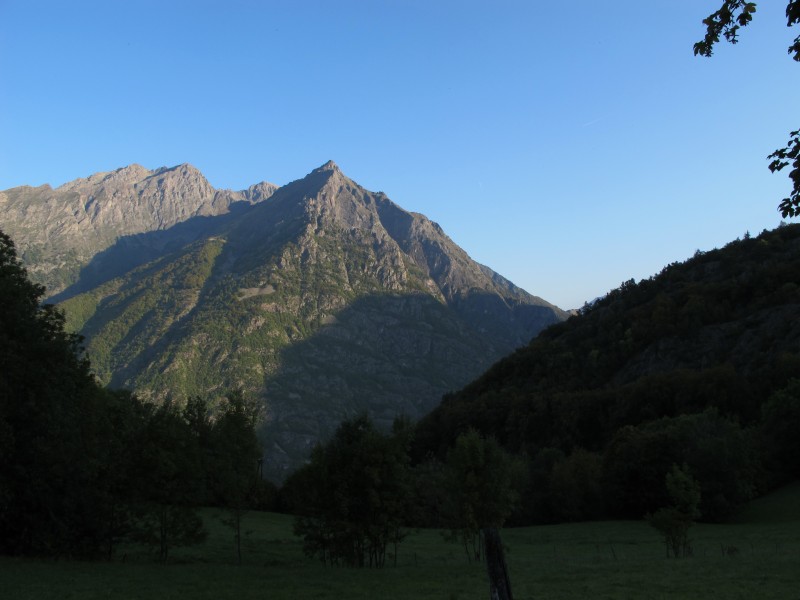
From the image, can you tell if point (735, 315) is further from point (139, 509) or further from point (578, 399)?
point (139, 509)

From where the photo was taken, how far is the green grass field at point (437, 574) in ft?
89.1

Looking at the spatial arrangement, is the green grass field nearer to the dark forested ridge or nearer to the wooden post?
the wooden post

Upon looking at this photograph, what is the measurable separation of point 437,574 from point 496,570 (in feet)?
81.7

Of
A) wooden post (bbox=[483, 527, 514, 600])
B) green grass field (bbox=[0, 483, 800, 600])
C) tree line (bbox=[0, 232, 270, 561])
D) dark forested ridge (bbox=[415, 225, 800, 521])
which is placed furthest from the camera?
dark forested ridge (bbox=[415, 225, 800, 521])

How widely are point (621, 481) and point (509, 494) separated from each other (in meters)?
42.1

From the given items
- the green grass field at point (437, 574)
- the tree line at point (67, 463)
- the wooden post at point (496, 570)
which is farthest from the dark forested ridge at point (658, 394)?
the wooden post at point (496, 570)

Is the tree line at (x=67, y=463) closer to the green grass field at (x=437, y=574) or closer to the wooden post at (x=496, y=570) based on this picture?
the green grass field at (x=437, y=574)

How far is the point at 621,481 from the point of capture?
3214 inches

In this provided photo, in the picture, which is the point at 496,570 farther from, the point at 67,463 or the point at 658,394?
the point at 658,394

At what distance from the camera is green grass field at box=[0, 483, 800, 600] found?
27156mm

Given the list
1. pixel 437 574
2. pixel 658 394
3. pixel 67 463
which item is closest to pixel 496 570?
pixel 437 574

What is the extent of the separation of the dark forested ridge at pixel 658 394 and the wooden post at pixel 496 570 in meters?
67.7

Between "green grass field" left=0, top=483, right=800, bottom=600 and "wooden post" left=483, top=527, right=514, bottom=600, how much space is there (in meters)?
13.9

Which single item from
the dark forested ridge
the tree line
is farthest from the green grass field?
the dark forested ridge
